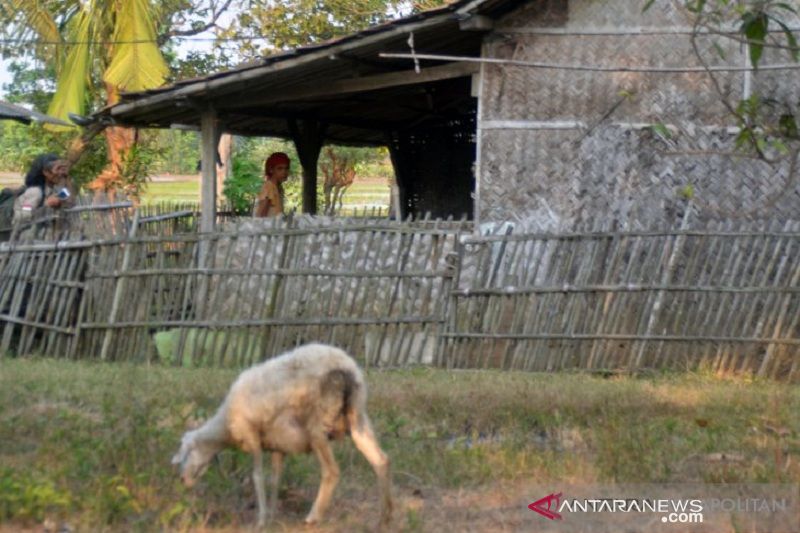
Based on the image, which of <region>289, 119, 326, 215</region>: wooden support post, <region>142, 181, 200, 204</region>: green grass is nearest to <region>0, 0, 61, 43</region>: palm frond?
<region>289, 119, 326, 215</region>: wooden support post

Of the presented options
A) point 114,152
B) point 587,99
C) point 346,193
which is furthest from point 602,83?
point 346,193

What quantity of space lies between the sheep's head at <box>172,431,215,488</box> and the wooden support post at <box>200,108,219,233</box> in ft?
25.5

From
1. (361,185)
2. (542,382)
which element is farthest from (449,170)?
(361,185)

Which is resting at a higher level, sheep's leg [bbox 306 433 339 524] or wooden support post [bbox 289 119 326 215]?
wooden support post [bbox 289 119 326 215]

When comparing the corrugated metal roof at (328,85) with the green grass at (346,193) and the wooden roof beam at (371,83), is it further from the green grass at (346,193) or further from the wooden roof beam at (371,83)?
the green grass at (346,193)

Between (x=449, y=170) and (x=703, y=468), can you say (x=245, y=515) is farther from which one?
(x=449, y=170)

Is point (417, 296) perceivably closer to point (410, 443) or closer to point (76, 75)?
point (410, 443)

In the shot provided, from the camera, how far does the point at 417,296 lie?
11602 millimetres

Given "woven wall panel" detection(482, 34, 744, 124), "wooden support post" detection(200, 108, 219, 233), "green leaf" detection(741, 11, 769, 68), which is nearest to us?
"green leaf" detection(741, 11, 769, 68)

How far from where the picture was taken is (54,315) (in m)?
12.4

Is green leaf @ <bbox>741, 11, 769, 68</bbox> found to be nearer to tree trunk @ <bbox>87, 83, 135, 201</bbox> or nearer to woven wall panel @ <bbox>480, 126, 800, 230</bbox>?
woven wall panel @ <bbox>480, 126, 800, 230</bbox>

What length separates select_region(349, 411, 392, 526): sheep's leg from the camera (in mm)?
6199

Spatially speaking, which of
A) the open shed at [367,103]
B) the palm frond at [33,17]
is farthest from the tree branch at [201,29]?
the open shed at [367,103]

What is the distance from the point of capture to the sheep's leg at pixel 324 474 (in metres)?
6.20
